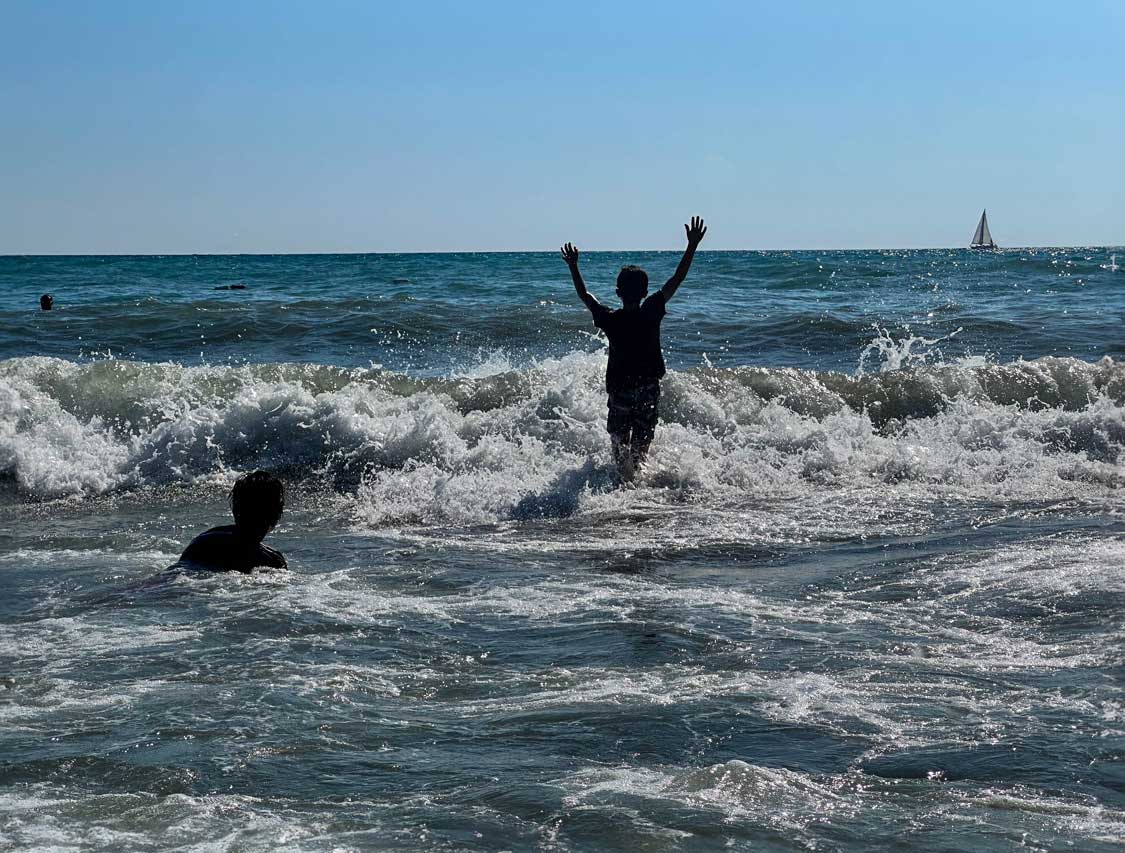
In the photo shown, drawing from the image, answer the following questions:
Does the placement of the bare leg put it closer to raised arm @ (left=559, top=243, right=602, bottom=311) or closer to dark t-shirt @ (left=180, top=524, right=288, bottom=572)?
raised arm @ (left=559, top=243, right=602, bottom=311)

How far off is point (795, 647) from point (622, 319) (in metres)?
4.61

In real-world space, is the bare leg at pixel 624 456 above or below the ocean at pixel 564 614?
above

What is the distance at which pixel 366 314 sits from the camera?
79.1 ft

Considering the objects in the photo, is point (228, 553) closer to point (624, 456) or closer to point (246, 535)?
point (246, 535)

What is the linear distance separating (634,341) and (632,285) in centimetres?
48

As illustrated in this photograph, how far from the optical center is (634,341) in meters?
10.1

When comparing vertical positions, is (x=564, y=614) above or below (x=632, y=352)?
below

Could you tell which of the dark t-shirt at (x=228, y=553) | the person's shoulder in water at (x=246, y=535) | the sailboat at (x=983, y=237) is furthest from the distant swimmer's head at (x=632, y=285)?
the sailboat at (x=983, y=237)

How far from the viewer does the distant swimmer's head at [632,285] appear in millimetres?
9852

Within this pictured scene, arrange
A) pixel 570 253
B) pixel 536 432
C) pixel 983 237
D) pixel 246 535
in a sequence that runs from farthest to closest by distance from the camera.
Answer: pixel 983 237
pixel 536 432
pixel 570 253
pixel 246 535

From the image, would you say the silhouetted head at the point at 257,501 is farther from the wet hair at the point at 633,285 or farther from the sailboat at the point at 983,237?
the sailboat at the point at 983,237

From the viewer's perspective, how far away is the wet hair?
32.3 feet

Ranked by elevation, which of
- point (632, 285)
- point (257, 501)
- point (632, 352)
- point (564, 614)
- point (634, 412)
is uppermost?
point (632, 285)

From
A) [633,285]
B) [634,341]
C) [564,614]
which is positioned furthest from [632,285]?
[564,614]
